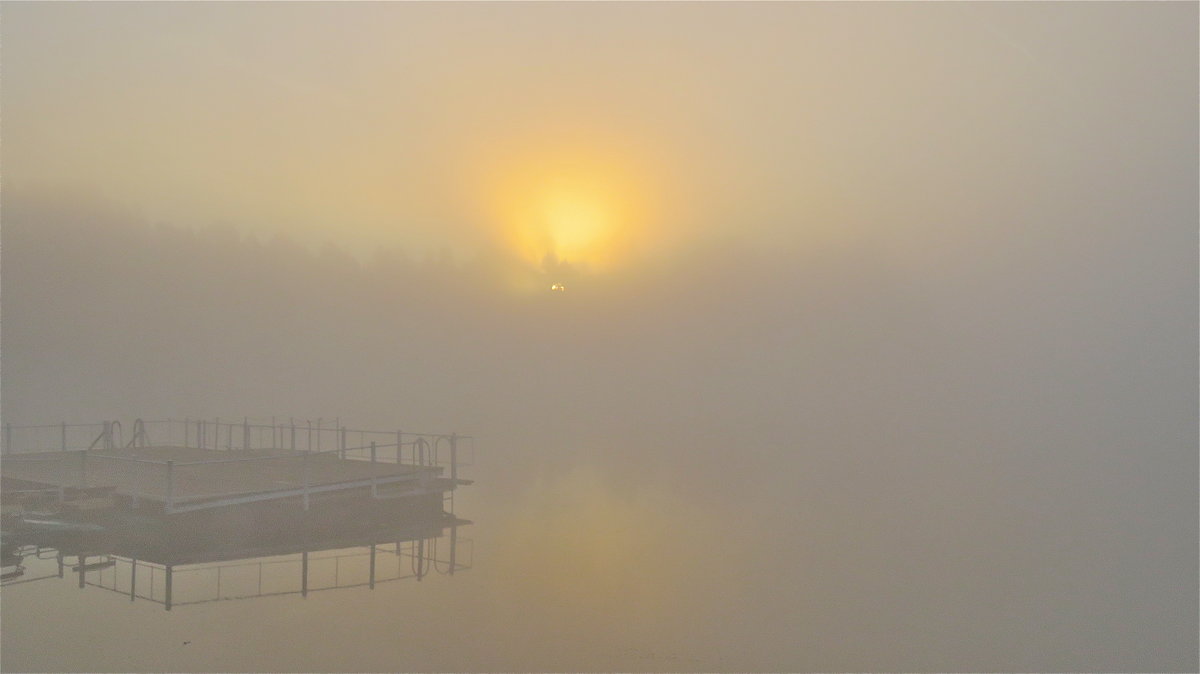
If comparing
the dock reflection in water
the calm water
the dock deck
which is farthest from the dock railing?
the calm water

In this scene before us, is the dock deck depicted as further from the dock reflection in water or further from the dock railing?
the dock reflection in water

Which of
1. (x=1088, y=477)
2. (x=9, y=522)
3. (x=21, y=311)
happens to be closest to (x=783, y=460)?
(x=1088, y=477)

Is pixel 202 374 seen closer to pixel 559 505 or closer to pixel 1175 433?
pixel 559 505

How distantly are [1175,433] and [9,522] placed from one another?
26982 mm

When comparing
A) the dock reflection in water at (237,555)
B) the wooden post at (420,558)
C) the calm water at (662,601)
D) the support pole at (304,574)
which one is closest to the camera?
the calm water at (662,601)

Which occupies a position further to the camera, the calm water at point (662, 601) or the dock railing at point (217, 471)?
the dock railing at point (217, 471)

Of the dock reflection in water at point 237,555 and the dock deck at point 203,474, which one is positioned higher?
the dock deck at point 203,474

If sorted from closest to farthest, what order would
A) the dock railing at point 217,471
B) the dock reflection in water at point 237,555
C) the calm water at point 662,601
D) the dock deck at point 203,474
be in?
1. the calm water at point 662,601
2. the dock reflection in water at point 237,555
3. the dock deck at point 203,474
4. the dock railing at point 217,471

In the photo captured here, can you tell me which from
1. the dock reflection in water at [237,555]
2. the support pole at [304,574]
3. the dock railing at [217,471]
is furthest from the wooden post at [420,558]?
the dock railing at [217,471]

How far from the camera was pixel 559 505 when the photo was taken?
1484cm

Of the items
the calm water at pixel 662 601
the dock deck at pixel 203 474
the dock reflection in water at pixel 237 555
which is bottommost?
the calm water at pixel 662 601

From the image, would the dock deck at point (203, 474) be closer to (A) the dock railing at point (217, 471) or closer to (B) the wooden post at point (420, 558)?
(A) the dock railing at point (217, 471)

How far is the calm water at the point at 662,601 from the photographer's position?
7.73m

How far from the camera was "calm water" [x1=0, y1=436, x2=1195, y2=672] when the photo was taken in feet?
25.3
